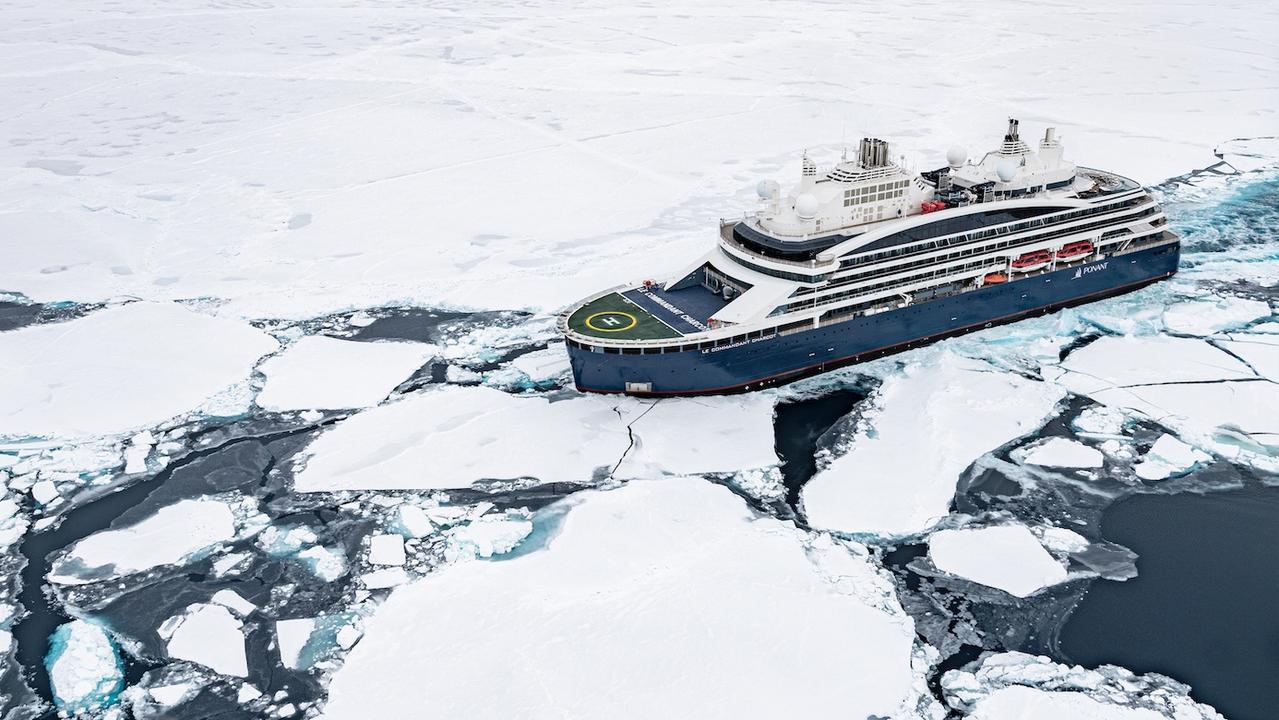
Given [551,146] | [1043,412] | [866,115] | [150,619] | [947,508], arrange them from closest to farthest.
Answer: [150,619]
[947,508]
[1043,412]
[551,146]
[866,115]

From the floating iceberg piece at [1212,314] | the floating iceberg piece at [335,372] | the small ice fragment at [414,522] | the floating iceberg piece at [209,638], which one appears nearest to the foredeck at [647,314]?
the floating iceberg piece at [335,372]

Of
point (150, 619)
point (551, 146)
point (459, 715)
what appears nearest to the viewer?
point (459, 715)

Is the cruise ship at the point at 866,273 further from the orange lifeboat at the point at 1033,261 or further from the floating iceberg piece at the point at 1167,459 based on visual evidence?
the floating iceberg piece at the point at 1167,459

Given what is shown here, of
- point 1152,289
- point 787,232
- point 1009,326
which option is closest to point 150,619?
point 787,232

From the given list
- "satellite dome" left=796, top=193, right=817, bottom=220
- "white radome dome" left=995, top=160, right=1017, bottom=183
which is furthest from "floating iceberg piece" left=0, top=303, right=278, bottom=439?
"white radome dome" left=995, top=160, right=1017, bottom=183

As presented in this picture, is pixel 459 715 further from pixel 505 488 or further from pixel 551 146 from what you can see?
pixel 551 146
